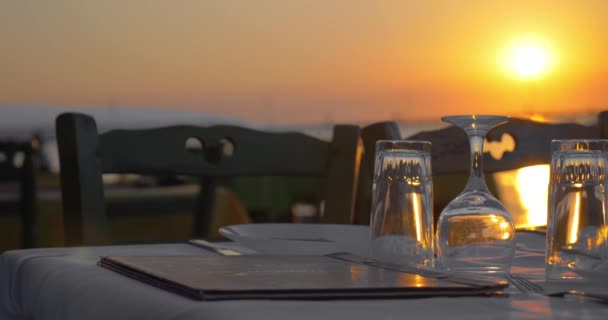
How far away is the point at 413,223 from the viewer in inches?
27.0

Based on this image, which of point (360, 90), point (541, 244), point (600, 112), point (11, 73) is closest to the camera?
point (541, 244)

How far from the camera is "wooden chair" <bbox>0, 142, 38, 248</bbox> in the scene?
8.09ft

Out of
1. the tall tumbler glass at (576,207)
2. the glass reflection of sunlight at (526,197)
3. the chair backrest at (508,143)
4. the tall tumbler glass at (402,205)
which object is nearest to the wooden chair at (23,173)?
the chair backrest at (508,143)

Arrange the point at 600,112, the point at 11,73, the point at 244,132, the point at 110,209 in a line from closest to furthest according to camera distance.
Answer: the point at 244,132
the point at 600,112
the point at 110,209
the point at 11,73

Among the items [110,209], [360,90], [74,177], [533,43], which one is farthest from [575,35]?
[74,177]

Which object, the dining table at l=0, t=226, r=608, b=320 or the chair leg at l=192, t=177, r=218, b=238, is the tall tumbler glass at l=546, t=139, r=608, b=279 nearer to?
the dining table at l=0, t=226, r=608, b=320

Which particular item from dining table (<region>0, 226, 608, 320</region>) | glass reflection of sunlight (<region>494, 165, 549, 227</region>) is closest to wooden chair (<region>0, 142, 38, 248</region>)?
dining table (<region>0, 226, 608, 320</region>)

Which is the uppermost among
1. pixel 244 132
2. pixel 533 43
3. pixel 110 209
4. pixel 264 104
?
pixel 533 43

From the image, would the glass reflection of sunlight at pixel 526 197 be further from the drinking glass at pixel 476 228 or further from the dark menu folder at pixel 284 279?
the dark menu folder at pixel 284 279

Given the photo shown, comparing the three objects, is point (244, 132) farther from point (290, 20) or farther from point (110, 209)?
point (290, 20)

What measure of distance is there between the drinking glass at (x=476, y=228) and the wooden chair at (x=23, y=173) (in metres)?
2.00

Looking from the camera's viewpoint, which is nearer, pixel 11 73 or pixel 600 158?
pixel 600 158

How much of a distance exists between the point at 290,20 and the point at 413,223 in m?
7.80

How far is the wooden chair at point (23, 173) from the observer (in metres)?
2.46
